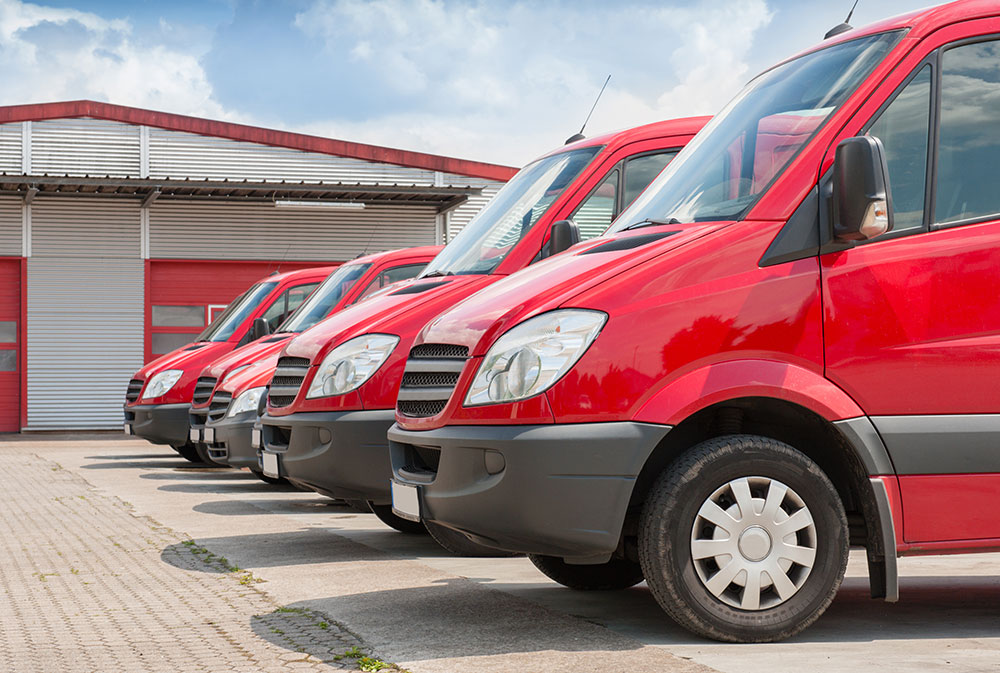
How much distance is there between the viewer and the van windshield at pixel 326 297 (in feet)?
39.4

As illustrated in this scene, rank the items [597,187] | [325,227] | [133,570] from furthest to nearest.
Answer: [325,227]
[597,187]
[133,570]

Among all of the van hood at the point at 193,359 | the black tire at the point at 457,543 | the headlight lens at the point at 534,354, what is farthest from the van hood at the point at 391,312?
the van hood at the point at 193,359

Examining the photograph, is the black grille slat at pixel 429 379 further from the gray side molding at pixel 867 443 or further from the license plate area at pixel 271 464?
the license plate area at pixel 271 464

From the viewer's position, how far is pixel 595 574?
6418 mm

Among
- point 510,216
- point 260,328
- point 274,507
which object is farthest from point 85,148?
point 510,216

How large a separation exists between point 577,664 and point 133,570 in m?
3.70

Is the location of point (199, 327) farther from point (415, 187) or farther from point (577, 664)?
point (577, 664)

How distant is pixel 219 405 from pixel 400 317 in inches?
194

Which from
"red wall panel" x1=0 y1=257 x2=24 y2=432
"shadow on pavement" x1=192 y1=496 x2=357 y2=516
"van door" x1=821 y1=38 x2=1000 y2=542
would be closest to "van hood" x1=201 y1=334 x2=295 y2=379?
"shadow on pavement" x1=192 y1=496 x2=357 y2=516

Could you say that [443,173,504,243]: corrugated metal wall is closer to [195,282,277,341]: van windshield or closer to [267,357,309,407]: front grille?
[195,282,277,341]: van windshield

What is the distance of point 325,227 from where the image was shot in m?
26.1

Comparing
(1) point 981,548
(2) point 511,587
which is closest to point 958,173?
(1) point 981,548

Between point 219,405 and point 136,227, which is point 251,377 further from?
point 136,227

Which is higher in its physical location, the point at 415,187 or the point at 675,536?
the point at 415,187
